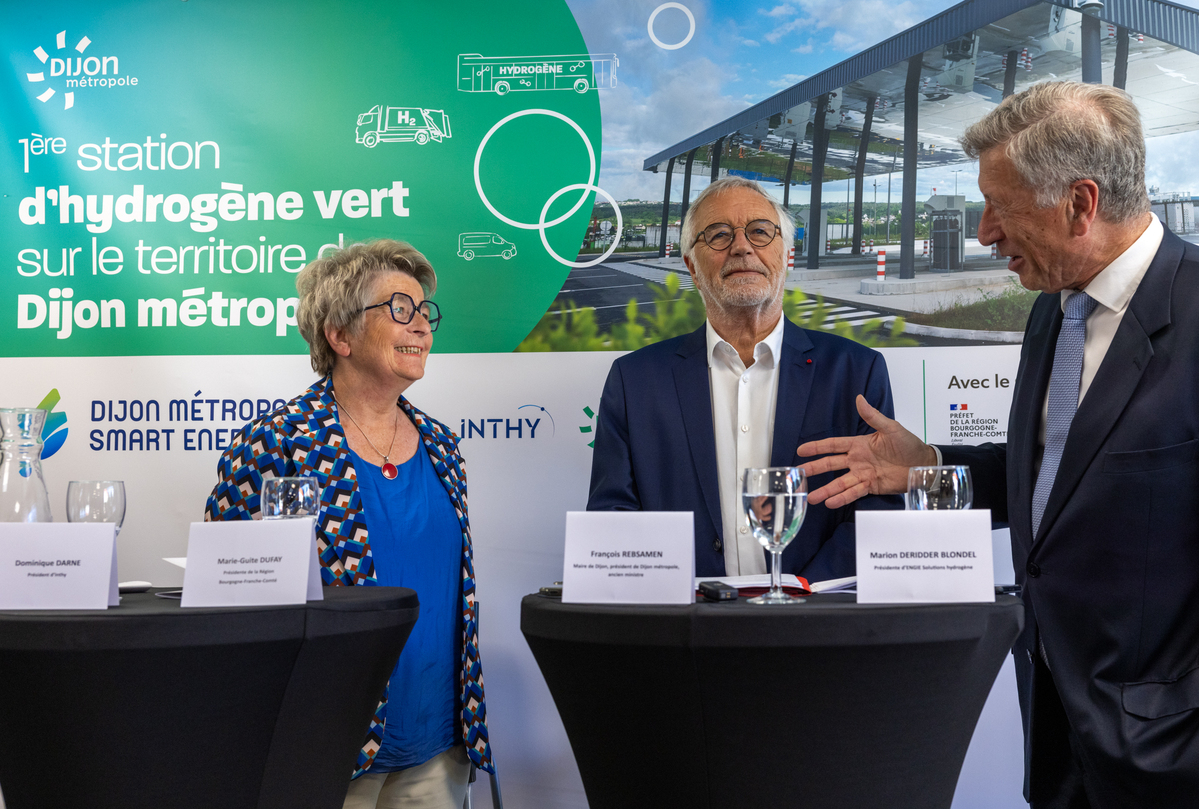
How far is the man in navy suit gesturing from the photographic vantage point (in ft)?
5.33

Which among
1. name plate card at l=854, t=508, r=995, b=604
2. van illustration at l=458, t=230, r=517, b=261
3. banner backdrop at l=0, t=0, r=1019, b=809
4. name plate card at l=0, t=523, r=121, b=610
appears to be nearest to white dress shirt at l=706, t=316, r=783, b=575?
banner backdrop at l=0, t=0, r=1019, b=809

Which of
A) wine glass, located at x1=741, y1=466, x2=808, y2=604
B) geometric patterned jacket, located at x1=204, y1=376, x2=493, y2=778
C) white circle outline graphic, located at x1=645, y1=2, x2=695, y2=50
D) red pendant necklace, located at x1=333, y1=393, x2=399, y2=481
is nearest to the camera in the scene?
wine glass, located at x1=741, y1=466, x2=808, y2=604

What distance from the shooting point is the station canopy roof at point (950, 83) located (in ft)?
9.53

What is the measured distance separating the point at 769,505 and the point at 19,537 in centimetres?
113

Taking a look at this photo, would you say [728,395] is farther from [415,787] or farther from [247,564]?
[247,564]

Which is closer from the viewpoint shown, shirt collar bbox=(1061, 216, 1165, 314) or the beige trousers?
shirt collar bbox=(1061, 216, 1165, 314)

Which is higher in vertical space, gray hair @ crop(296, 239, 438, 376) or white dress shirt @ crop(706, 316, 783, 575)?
gray hair @ crop(296, 239, 438, 376)

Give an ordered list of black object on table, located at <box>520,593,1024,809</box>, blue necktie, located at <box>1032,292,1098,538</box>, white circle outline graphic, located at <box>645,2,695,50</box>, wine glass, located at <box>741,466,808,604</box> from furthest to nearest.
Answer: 1. white circle outline graphic, located at <box>645,2,695,50</box>
2. blue necktie, located at <box>1032,292,1098,538</box>
3. wine glass, located at <box>741,466,808,604</box>
4. black object on table, located at <box>520,593,1024,809</box>

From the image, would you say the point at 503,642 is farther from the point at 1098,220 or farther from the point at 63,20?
the point at 63,20

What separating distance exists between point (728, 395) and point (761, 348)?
0.16 m

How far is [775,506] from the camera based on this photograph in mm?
1370

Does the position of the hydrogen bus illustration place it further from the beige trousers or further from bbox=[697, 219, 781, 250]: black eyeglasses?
the beige trousers

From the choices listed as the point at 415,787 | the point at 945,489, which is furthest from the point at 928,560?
the point at 415,787

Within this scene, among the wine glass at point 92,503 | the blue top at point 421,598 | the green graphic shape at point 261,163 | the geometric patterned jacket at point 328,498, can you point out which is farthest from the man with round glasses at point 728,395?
the wine glass at point 92,503
